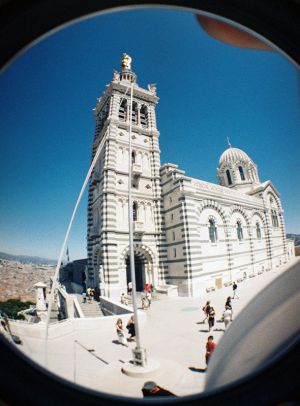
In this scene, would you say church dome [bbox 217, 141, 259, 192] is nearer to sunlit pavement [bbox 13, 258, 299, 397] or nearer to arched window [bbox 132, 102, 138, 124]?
Result: arched window [bbox 132, 102, 138, 124]

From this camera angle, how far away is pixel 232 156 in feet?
66.8

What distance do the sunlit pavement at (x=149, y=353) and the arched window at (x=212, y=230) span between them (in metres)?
5.13

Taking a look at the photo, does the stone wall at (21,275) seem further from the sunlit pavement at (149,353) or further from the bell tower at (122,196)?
the sunlit pavement at (149,353)

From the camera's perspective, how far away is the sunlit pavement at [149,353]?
2.92m

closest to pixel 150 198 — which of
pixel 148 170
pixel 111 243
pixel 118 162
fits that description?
pixel 148 170

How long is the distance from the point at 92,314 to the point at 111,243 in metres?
3.81

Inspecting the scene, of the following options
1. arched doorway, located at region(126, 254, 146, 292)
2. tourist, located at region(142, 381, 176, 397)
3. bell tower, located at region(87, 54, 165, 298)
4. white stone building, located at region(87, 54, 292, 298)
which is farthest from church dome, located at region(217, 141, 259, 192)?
tourist, located at region(142, 381, 176, 397)

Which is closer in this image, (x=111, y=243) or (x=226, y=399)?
(x=226, y=399)

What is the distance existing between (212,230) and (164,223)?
330 cm

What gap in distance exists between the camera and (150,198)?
14453 millimetres

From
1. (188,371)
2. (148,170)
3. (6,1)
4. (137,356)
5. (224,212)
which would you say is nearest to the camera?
(6,1)

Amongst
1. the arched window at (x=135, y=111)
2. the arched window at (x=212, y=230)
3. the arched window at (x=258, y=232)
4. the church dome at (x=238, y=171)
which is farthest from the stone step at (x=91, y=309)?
the church dome at (x=238, y=171)

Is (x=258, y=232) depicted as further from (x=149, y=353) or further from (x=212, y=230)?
(x=149, y=353)

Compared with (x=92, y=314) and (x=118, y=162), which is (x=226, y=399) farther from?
(x=118, y=162)
